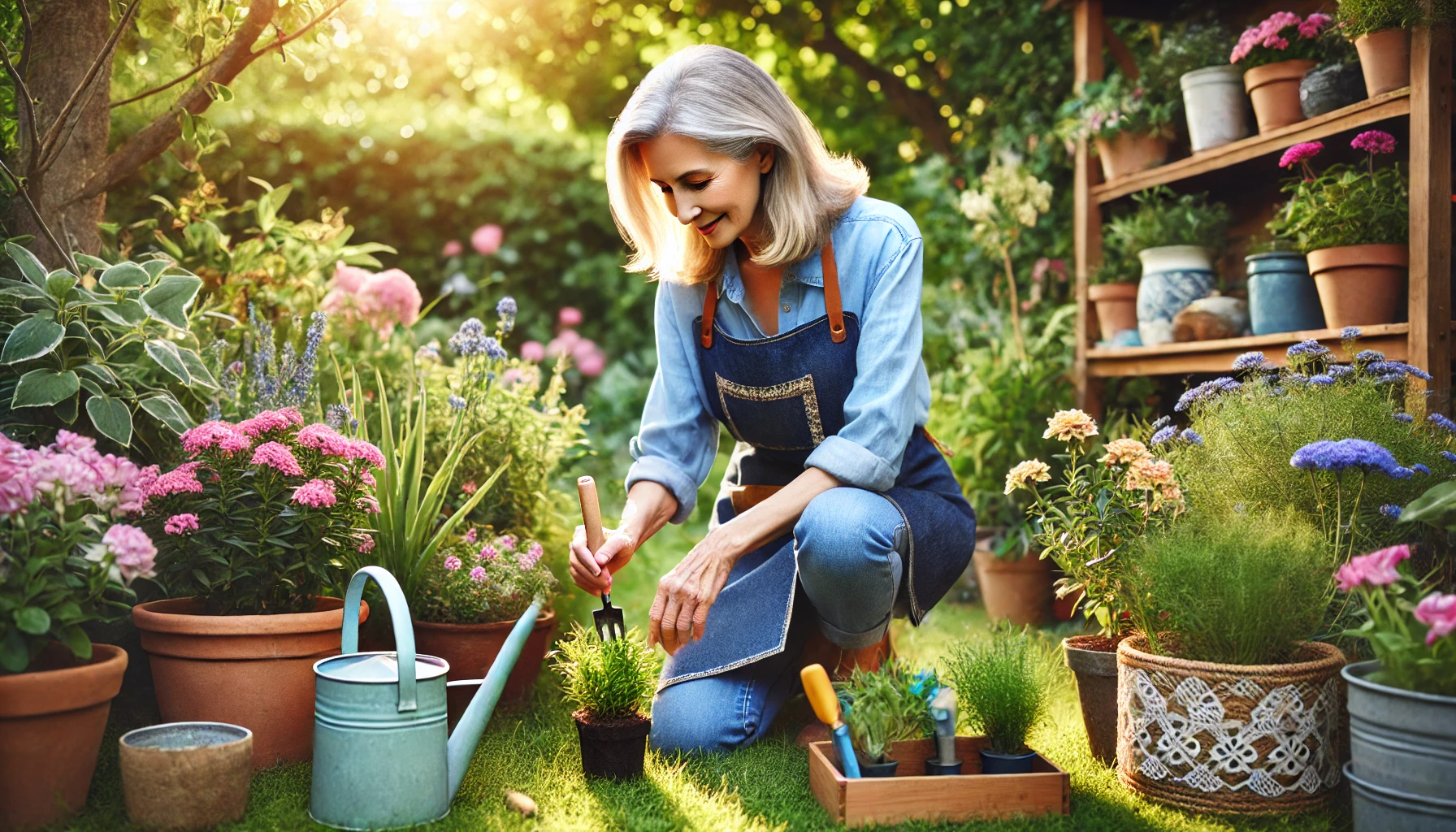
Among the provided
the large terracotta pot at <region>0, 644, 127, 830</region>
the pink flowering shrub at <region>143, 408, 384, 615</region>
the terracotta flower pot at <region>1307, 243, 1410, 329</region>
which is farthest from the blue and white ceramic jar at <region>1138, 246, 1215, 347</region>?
the large terracotta pot at <region>0, 644, 127, 830</region>

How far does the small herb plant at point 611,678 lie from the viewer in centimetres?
189

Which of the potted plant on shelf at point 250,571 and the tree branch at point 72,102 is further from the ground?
the tree branch at point 72,102

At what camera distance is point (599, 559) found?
2.02m

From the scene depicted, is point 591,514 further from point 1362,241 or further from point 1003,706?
point 1362,241

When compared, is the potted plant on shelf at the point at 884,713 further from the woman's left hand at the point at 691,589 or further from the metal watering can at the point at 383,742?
the metal watering can at the point at 383,742

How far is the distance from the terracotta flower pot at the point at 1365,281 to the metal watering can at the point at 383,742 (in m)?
2.32

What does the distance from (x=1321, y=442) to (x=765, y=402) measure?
3.51 feet

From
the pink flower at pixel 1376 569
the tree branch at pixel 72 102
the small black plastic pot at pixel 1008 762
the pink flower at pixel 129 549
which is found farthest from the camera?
the tree branch at pixel 72 102

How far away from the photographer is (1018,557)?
339 cm

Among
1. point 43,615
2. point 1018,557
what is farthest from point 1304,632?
point 43,615

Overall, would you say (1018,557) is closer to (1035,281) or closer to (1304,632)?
(1035,281)

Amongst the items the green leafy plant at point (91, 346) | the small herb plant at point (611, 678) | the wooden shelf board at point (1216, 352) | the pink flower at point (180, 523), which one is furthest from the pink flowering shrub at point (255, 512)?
the wooden shelf board at point (1216, 352)

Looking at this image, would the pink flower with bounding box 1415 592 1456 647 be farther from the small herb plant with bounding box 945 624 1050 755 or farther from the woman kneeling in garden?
the woman kneeling in garden

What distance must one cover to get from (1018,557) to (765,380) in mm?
1462
